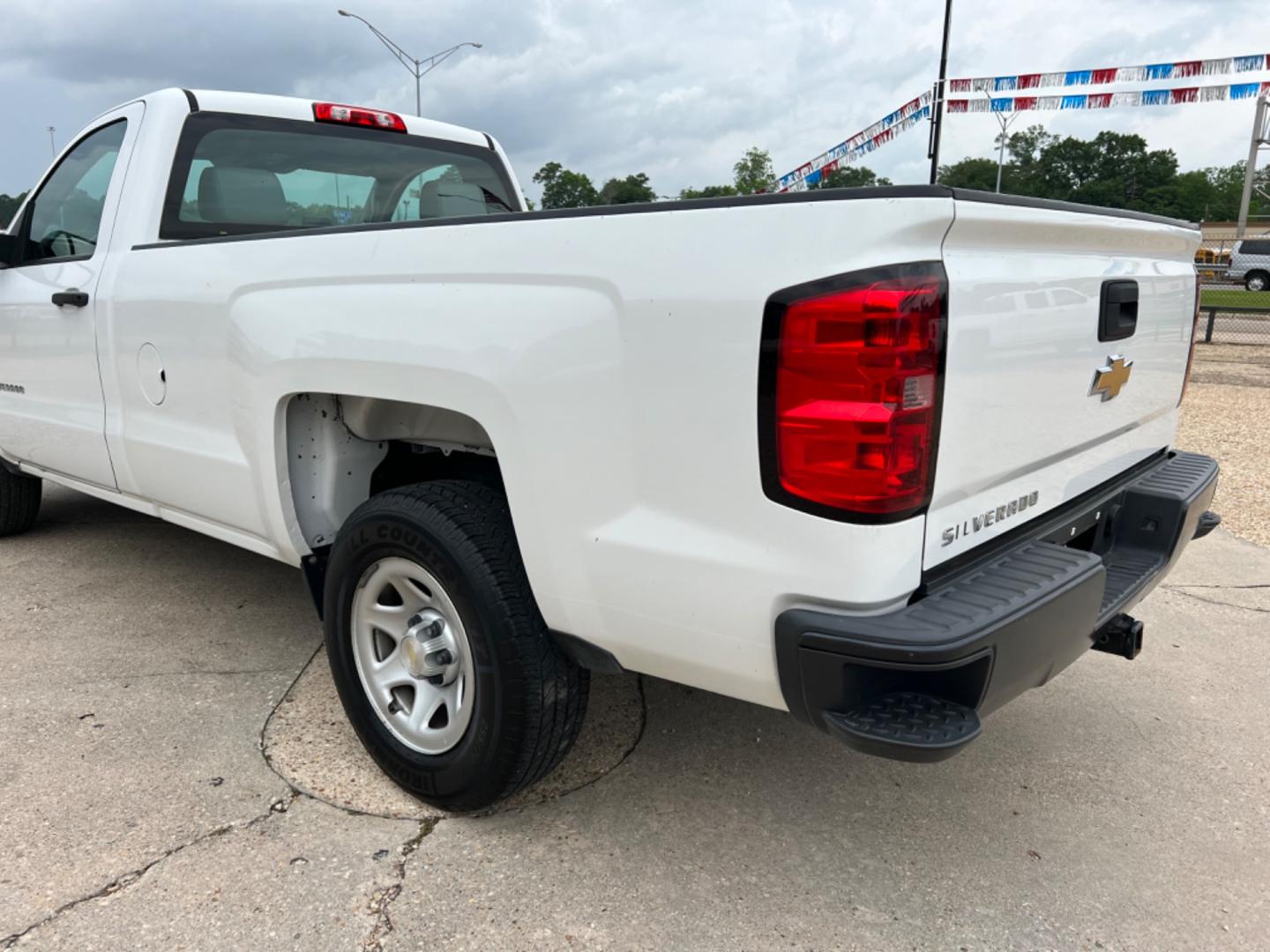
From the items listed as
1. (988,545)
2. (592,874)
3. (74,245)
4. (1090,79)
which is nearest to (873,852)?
(592,874)

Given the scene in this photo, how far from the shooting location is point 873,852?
2414mm

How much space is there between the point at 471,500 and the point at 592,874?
950 millimetres

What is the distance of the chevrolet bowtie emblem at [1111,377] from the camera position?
233 centimetres

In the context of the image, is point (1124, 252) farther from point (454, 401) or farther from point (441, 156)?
point (441, 156)

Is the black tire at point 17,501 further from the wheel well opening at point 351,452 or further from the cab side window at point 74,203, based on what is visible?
the wheel well opening at point 351,452

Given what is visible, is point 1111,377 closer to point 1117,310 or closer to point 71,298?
point 1117,310

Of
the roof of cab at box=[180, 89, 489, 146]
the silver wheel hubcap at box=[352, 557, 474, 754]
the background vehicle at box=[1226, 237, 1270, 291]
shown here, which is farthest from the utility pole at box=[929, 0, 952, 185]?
the background vehicle at box=[1226, 237, 1270, 291]

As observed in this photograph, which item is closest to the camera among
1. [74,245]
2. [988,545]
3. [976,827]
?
[988,545]

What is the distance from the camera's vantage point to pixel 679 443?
1838 millimetres

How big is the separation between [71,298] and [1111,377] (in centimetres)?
349

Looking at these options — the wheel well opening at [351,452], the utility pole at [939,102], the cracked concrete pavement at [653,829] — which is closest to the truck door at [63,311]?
the cracked concrete pavement at [653,829]

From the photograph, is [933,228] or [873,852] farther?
[873,852]

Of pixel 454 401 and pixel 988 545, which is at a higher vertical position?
pixel 454 401

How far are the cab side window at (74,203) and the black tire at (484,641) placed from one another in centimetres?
209
